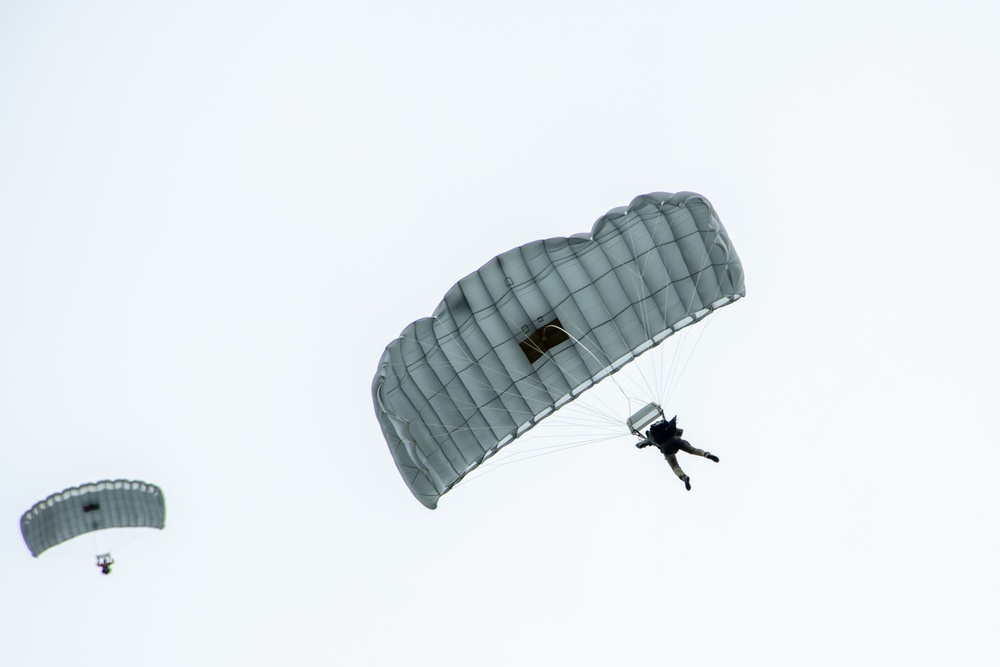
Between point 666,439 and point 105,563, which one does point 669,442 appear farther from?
point 105,563

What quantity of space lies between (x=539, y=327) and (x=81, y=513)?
13.9m

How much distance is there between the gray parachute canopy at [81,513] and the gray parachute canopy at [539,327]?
1076cm

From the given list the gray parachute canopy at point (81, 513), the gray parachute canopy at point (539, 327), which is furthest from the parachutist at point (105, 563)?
the gray parachute canopy at point (539, 327)

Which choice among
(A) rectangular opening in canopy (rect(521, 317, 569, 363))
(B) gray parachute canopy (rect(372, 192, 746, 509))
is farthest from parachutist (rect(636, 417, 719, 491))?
(A) rectangular opening in canopy (rect(521, 317, 569, 363))

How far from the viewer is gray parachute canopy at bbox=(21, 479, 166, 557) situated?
89.8 ft

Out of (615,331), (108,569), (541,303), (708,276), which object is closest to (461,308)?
(541,303)

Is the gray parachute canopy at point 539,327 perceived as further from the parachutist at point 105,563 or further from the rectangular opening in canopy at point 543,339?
the parachutist at point 105,563

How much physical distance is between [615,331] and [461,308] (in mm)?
2736

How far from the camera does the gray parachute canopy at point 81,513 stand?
27.4 meters

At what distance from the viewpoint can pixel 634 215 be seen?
19578mm

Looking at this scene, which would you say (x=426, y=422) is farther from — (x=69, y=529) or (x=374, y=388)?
(x=69, y=529)

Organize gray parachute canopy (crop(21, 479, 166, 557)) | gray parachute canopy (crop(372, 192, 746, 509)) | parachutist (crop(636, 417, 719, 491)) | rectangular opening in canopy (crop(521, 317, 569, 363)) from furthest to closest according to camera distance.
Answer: gray parachute canopy (crop(21, 479, 166, 557))
rectangular opening in canopy (crop(521, 317, 569, 363))
gray parachute canopy (crop(372, 192, 746, 509))
parachutist (crop(636, 417, 719, 491))

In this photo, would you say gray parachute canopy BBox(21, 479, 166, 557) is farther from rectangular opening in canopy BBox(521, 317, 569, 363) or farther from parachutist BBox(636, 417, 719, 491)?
parachutist BBox(636, 417, 719, 491)

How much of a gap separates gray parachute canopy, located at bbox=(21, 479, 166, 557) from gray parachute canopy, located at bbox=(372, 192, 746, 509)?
1076cm
